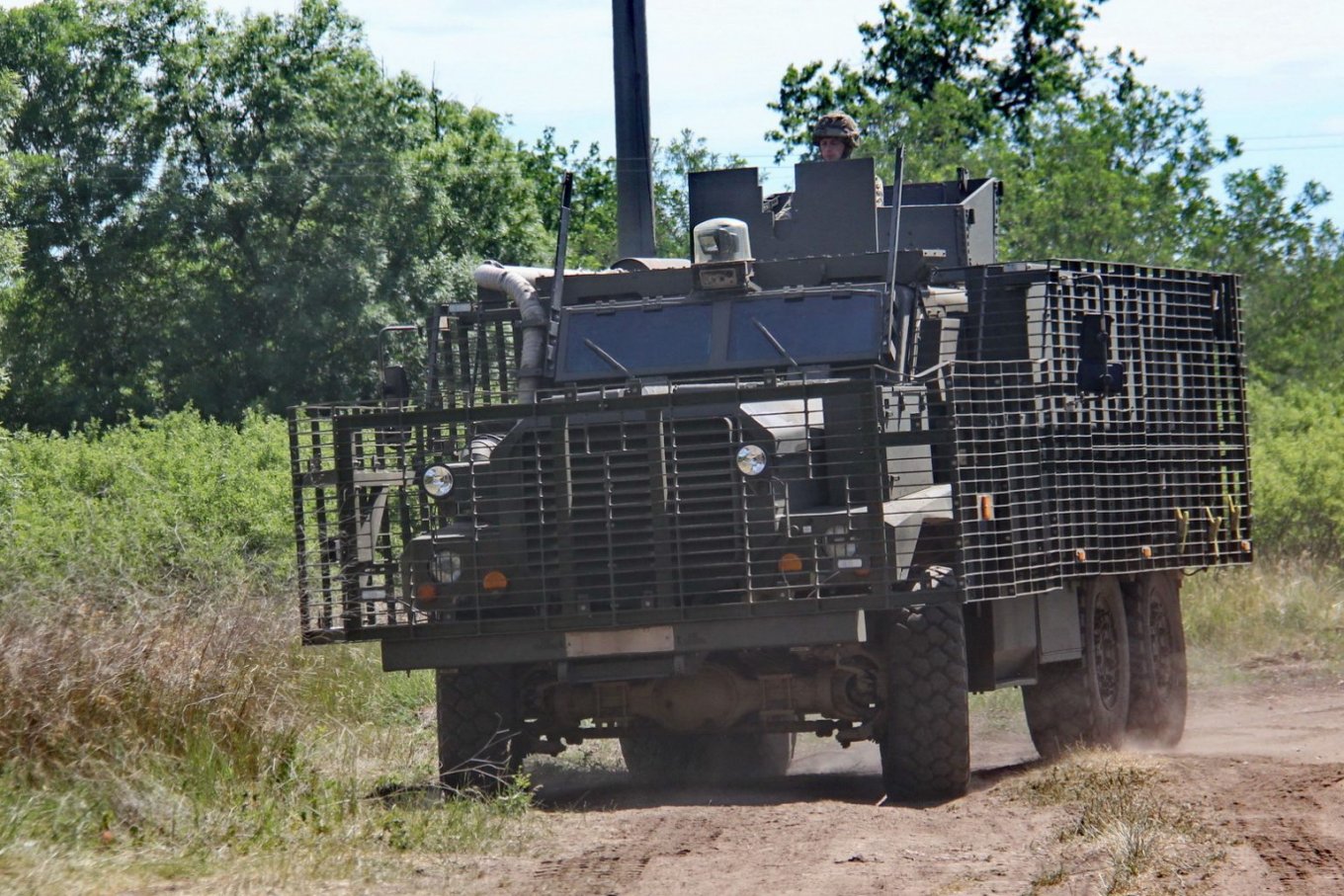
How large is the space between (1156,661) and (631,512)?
192 inches

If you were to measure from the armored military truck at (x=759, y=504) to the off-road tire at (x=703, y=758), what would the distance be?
0.02 metres

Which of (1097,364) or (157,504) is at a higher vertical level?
(1097,364)

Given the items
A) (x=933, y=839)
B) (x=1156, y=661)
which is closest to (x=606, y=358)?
(x=933, y=839)

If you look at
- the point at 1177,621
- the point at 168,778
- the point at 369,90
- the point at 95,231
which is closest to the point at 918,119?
the point at 369,90

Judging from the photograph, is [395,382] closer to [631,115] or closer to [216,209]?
[631,115]

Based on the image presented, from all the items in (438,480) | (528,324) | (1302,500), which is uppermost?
(528,324)

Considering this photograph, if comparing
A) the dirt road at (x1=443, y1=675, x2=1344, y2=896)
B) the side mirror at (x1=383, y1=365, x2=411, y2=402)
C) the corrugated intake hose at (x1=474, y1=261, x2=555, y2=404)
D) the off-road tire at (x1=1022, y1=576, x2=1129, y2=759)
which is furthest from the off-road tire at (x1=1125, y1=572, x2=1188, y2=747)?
the side mirror at (x1=383, y1=365, x2=411, y2=402)

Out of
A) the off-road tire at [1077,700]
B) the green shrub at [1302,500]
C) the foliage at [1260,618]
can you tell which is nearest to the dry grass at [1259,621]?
the foliage at [1260,618]

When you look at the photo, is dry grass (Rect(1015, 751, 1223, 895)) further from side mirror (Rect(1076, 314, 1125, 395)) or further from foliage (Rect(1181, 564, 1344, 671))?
foliage (Rect(1181, 564, 1344, 671))

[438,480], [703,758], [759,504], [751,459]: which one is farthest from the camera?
[703,758]

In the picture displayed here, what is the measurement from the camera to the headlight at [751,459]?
8.41m

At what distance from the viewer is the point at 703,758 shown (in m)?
11.0

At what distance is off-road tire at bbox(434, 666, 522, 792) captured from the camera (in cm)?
915

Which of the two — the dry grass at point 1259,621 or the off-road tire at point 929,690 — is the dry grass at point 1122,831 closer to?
the off-road tire at point 929,690
